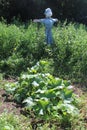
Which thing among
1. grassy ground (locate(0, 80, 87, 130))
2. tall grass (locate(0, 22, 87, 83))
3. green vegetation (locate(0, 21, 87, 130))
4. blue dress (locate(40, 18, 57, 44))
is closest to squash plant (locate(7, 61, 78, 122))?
green vegetation (locate(0, 21, 87, 130))

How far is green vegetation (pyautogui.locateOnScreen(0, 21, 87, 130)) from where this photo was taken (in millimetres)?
5352

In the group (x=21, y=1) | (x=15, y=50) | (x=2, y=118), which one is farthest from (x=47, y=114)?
(x=21, y=1)

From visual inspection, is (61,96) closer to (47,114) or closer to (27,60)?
(47,114)

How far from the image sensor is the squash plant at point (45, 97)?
17.6ft

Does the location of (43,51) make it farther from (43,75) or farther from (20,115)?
(20,115)

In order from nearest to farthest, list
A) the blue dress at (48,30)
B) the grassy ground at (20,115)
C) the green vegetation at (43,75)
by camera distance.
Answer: the grassy ground at (20,115) → the green vegetation at (43,75) → the blue dress at (48,30)

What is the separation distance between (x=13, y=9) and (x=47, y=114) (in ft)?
29.1

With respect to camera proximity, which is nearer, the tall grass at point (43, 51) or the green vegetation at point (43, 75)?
the green vegetation at point (43, 75)

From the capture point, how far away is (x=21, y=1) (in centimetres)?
1352

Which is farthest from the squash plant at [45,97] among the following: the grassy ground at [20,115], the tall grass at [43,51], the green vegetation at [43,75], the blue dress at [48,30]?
the blue dress at [48,30]

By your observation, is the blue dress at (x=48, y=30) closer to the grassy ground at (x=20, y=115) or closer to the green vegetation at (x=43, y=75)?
the green vegetation at (x=43, y=75)

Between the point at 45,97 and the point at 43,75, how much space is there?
64cm

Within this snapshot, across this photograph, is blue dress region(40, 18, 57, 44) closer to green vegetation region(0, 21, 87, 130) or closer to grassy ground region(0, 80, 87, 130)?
green vegetation region(0, 21, 87, 130)

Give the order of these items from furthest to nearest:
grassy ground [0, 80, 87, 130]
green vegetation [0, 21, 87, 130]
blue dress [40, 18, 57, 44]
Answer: blue dress [40, 18, 57, 44] → green vegetation [0, 21, 87, 130] → grassy ground [0, 80, 87, 130]
